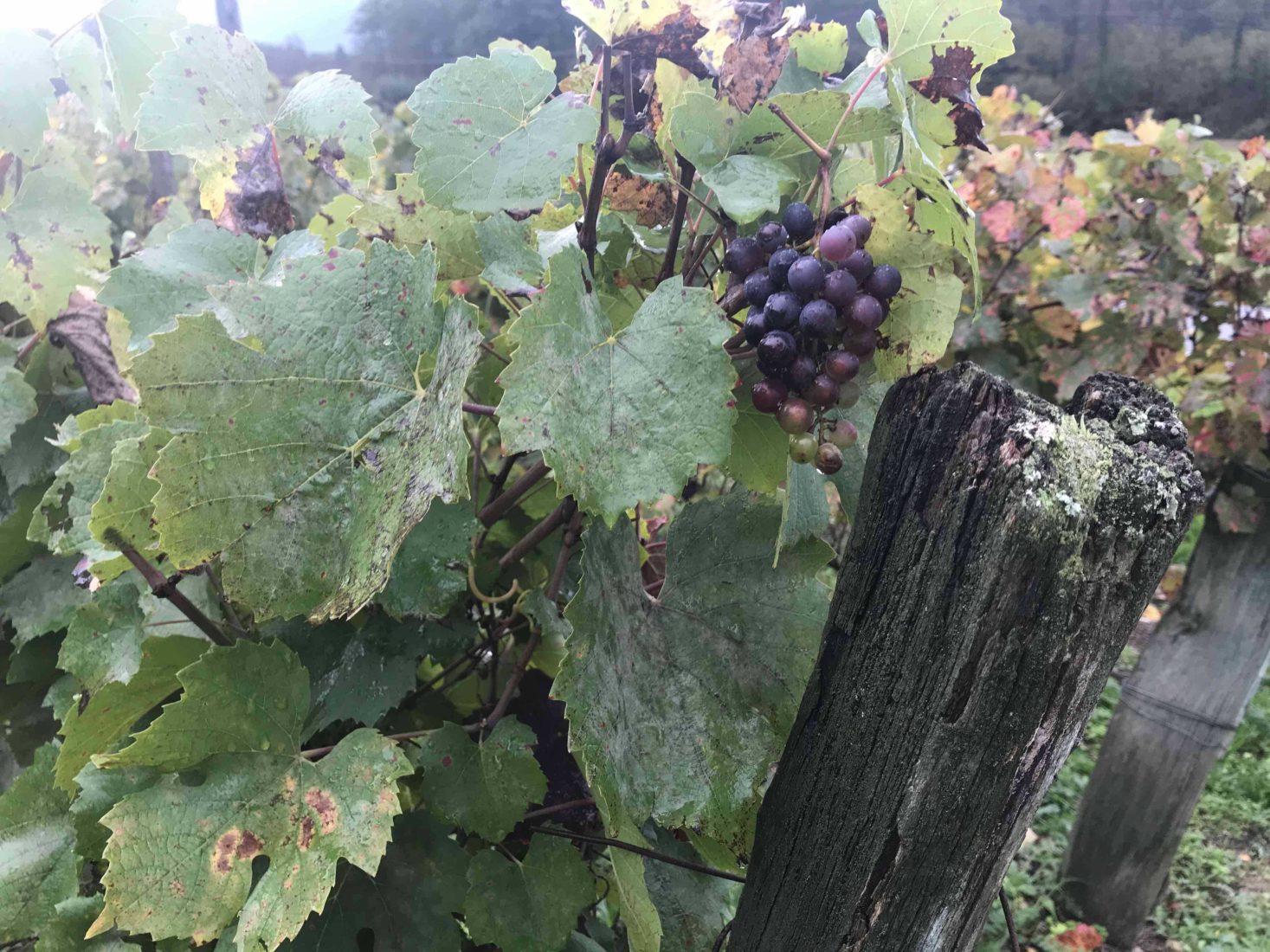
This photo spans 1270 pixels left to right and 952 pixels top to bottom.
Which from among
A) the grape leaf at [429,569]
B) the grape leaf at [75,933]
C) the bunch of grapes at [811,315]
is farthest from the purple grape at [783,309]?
the grape leaf at [75,933]

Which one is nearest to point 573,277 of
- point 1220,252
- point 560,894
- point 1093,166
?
point 560,894

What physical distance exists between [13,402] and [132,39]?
47cm

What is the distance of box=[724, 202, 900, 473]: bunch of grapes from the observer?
0.56m

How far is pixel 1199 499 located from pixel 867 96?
0.36 metres

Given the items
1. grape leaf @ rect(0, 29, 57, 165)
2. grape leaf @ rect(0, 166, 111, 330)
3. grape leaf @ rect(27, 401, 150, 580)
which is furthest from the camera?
grape leaf @ rect(0, 166, 111, 330)

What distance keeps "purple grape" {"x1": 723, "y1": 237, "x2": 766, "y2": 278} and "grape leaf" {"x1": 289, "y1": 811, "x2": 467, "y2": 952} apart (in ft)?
1.96

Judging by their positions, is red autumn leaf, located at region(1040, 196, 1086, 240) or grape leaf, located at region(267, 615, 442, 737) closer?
grape leaf, located at region(267, 615, 442, 737)

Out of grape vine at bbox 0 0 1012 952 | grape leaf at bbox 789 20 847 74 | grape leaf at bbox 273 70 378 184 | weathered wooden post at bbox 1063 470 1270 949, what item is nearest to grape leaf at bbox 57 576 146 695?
grape vine at bbox 0 0 1012 952

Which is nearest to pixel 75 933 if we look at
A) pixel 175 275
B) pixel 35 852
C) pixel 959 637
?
pixel 35 852

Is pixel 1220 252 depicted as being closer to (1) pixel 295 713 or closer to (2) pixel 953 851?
(2) pixel 953 851

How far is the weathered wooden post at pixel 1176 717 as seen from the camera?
7.81 feet

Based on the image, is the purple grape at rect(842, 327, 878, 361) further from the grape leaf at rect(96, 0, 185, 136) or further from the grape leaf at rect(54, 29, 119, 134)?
the grape leaf at rect(54, 29, 119, 134)

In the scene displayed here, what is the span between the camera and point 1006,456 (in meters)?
0.51

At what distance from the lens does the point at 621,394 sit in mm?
554
